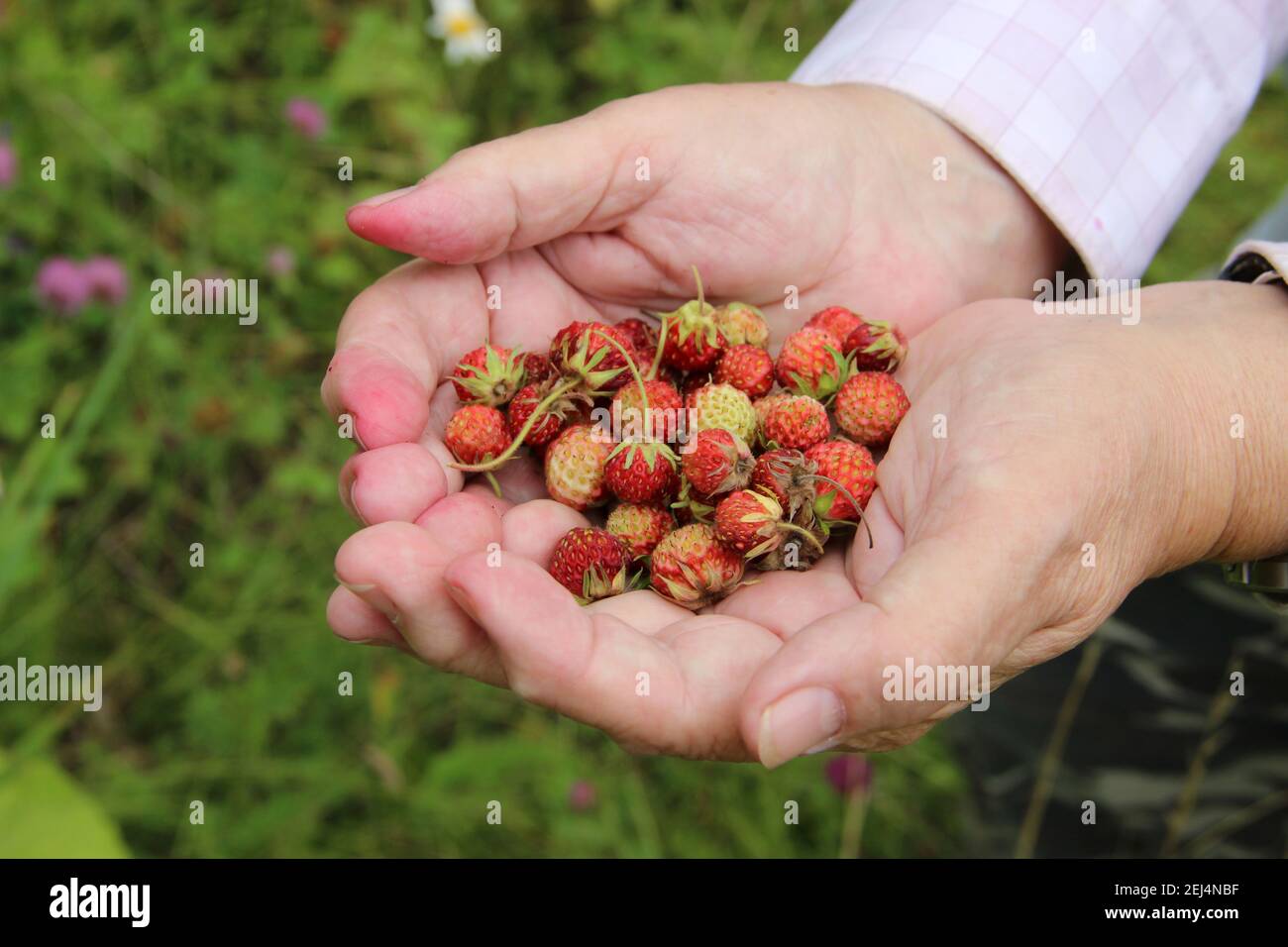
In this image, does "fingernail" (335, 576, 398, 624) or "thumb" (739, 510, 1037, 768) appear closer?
"thumb" (739, 510, 1037, 768)

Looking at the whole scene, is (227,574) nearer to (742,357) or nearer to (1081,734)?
(742,357)

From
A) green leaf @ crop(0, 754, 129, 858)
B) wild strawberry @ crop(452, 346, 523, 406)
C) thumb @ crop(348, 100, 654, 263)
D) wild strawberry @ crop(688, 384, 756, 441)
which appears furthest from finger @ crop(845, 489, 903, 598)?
green leaf @ crop(0, 754, 129, 858)

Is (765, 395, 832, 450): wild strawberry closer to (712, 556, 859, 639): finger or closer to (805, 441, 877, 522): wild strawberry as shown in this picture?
(805, 441, 877, 522): wild strawberry

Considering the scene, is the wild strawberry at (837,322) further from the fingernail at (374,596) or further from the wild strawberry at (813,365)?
the fingernail at (374,596)

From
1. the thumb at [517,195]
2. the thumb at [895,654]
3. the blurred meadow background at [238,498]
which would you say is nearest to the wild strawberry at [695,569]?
the thumb at [895,654]

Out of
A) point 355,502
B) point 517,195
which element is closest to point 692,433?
point 517,195

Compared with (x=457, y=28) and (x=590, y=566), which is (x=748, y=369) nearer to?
(x=590, y=566)
